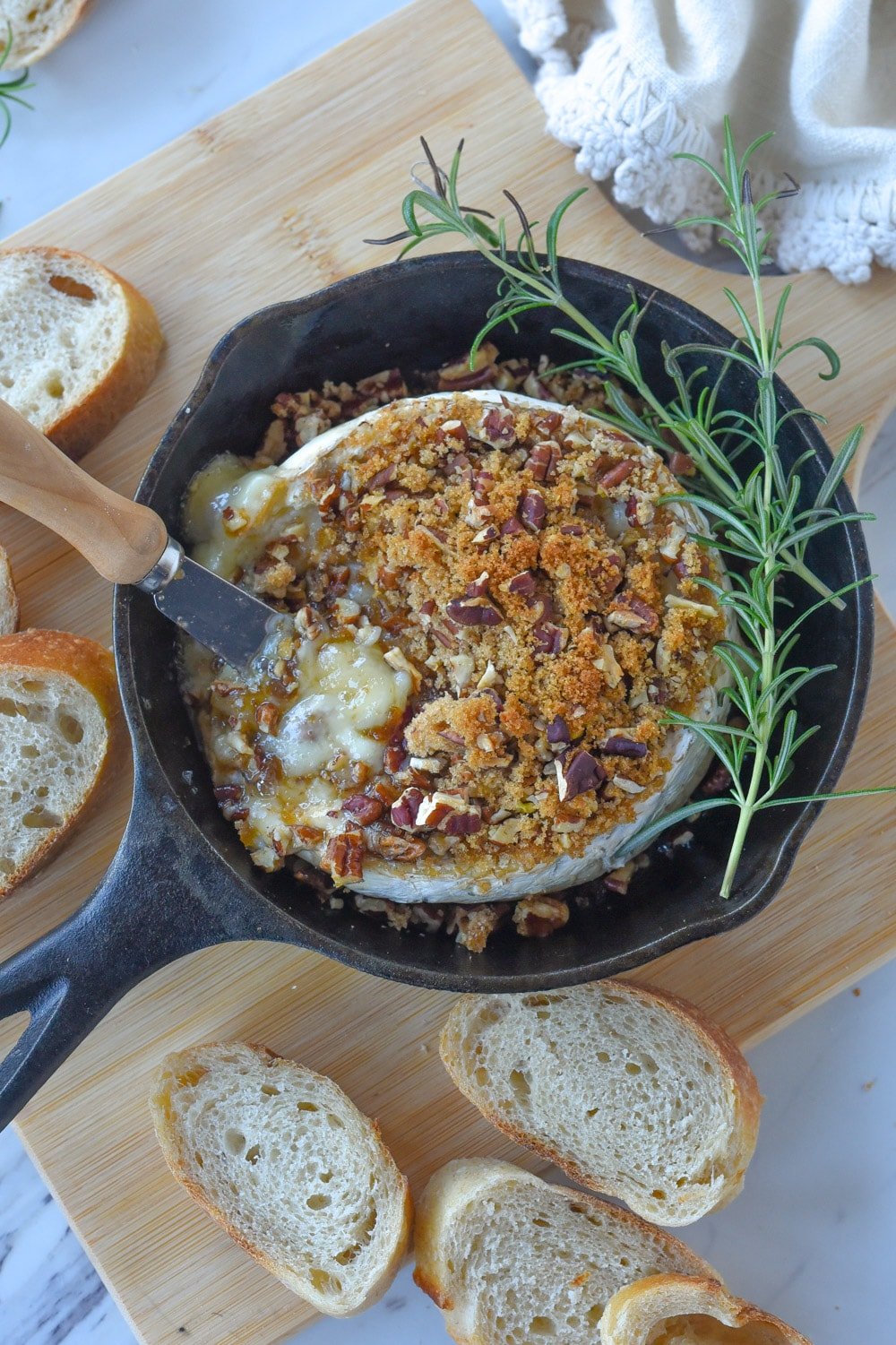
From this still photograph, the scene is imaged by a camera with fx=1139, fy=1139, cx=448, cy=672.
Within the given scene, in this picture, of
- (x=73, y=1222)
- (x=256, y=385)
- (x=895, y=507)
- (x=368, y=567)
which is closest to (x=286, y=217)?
(x=256, y=385)

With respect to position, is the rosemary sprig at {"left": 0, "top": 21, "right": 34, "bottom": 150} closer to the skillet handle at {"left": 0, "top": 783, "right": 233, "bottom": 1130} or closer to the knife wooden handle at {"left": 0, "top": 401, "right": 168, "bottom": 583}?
the knife wooden handle at {"left": 0, "top": 401, "right": 168, "bottom": 583}

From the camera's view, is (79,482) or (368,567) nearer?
(79,482)

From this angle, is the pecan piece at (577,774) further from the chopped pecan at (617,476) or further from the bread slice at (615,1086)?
the bread slice at (615,1086)

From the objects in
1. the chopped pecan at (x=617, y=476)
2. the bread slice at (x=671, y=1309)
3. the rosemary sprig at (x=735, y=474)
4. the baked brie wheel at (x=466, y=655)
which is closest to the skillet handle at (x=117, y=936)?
the baked brie wheel at (x=466, y=655)

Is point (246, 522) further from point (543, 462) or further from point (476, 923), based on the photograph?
point (476, 923)

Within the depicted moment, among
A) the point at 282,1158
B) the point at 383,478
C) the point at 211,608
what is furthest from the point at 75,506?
the point at 282,1158

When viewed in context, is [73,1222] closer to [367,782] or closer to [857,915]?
[367,782]

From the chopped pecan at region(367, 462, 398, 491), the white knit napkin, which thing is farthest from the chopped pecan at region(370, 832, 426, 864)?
the white knit napkin
